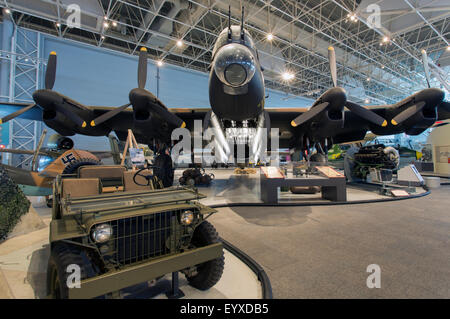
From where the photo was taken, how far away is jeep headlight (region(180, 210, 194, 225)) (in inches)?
82.2

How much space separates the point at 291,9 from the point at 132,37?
11725 millimetres

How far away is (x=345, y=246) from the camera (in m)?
3.31

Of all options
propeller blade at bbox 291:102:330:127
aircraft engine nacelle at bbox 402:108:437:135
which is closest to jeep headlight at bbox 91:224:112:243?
propeller blade at bbox 291:102:330:127

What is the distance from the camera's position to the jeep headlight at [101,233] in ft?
5.37

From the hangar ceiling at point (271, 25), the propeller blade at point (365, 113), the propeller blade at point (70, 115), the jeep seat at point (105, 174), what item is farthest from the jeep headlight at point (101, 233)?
the hangar ceiling at point (271, 25)

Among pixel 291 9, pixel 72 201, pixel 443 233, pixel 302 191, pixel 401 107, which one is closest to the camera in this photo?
pixel 72 201

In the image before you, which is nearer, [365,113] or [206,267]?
[206,267]

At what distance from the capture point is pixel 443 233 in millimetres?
3836

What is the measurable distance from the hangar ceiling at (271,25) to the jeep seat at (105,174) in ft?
37.2

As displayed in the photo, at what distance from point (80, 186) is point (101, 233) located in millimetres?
1756

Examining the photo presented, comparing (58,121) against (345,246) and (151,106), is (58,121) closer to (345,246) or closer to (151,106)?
(151,106)

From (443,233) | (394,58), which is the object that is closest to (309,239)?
(443,233)

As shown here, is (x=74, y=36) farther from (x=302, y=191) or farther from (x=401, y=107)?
(x=401, y=107)

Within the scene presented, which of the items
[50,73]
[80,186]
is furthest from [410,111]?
[50,73]
